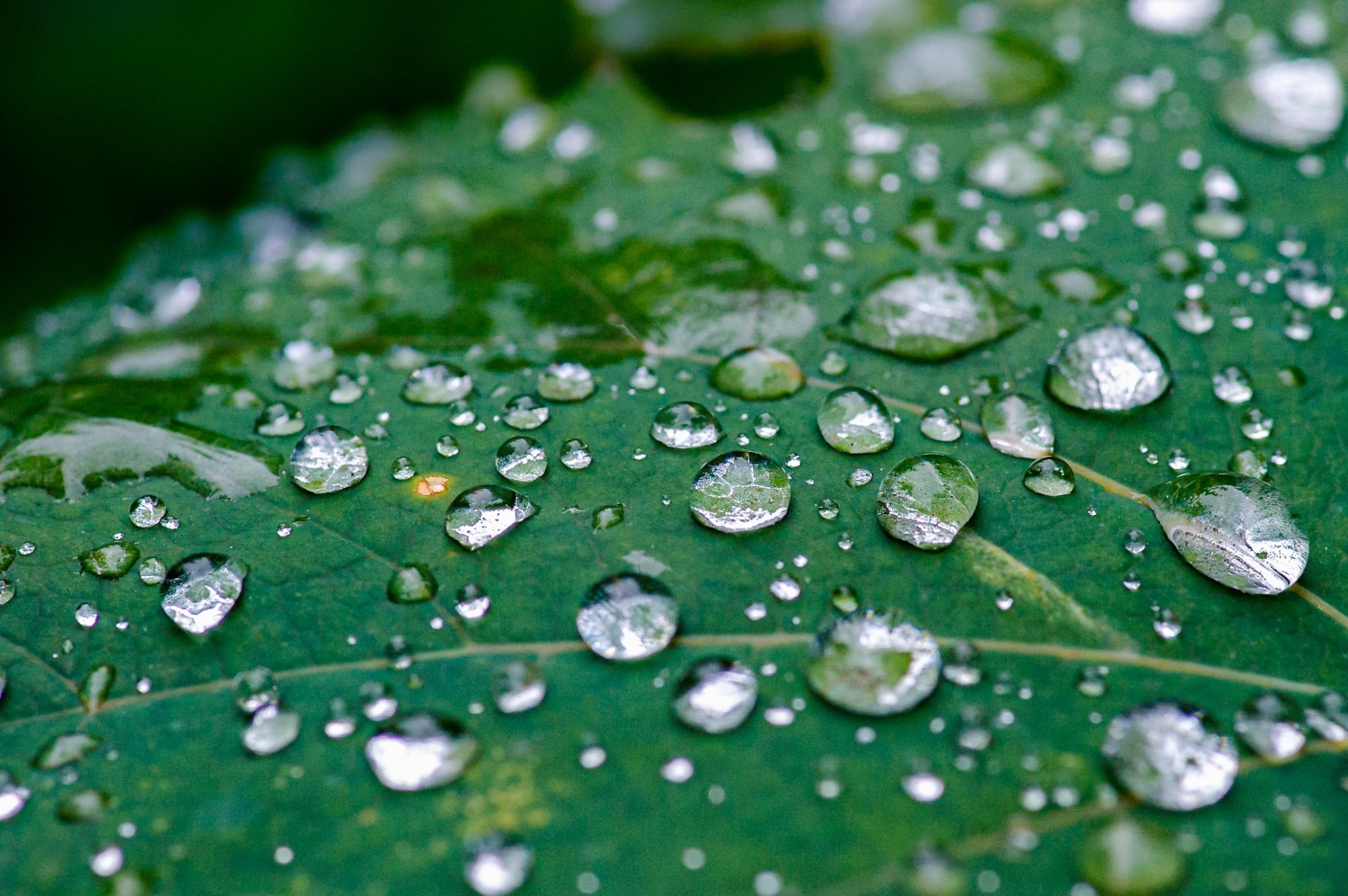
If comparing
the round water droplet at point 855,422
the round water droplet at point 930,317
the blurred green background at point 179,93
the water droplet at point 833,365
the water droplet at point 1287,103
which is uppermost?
the water droplet at point 1287,103

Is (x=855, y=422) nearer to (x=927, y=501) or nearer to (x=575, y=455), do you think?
(x=927, y=501)

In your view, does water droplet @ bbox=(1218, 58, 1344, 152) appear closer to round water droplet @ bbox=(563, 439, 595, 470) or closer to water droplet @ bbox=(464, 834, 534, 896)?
round water droplet @ bbox=(563, 439, 595, 470)

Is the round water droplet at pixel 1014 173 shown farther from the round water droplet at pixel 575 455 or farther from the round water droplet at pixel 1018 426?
the round water droplet at pixel 575 455

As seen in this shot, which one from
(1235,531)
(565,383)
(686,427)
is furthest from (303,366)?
(1235,531)

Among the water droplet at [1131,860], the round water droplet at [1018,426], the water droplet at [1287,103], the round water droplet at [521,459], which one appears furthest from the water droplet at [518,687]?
the water droplet at [1287,103]

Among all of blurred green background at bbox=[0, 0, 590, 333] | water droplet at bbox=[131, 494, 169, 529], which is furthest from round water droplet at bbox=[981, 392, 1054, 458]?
blurred green background at bbox=[0, 0, 590, 333]

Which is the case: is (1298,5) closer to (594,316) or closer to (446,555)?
(594,316)

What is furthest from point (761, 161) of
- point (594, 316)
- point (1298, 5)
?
point (1298, 5)
